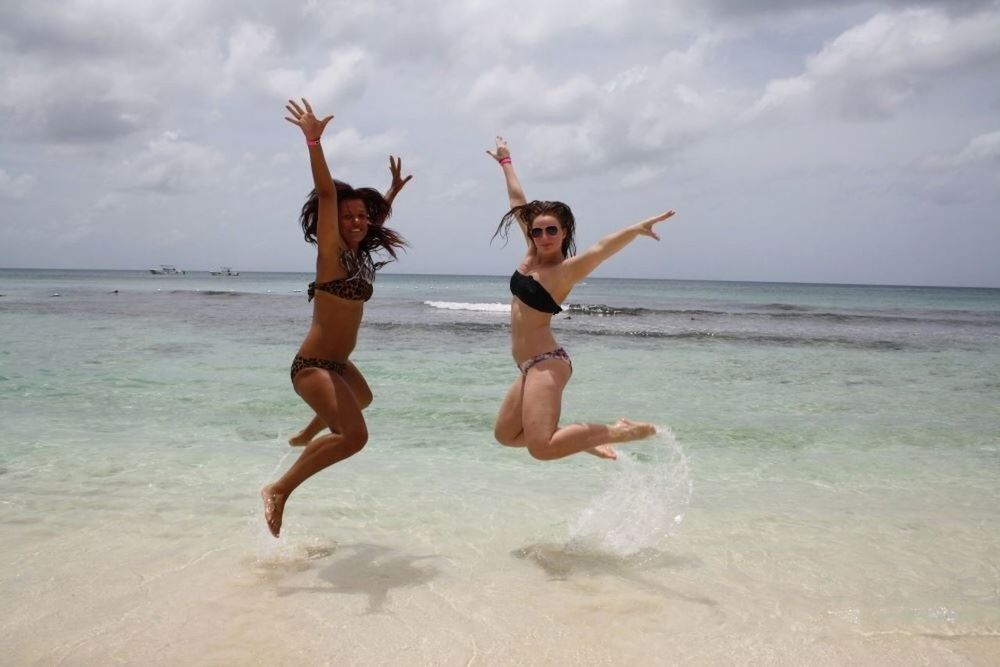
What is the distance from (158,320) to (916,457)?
21.9m

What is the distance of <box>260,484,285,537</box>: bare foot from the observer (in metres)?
4.36

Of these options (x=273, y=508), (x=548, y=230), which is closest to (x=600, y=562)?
(x=273, y=508)

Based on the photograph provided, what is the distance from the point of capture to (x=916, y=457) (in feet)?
25.0

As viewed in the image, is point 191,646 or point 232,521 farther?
point 232,521

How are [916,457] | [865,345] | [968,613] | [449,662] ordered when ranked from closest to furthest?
[449,662]
[968,613]
[916,457]
[865,345]

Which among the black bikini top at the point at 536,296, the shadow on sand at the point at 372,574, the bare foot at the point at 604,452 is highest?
the black bikini top at the point at 536,296

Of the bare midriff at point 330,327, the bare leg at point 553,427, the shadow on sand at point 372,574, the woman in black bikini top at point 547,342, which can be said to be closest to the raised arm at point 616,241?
the woman in black bikini top at point 547,342

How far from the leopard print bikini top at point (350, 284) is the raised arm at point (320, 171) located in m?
0.18

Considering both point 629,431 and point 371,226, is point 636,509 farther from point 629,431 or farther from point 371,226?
point 371,226

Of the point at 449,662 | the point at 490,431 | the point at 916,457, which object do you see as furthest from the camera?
the point at 490,431

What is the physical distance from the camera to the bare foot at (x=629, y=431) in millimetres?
4773

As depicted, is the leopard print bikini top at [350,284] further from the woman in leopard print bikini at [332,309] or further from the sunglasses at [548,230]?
the sunglasses at [548,230]

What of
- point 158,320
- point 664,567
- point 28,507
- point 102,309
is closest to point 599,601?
point 664,567

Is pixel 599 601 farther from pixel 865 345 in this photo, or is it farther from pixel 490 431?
pixel 865 345
